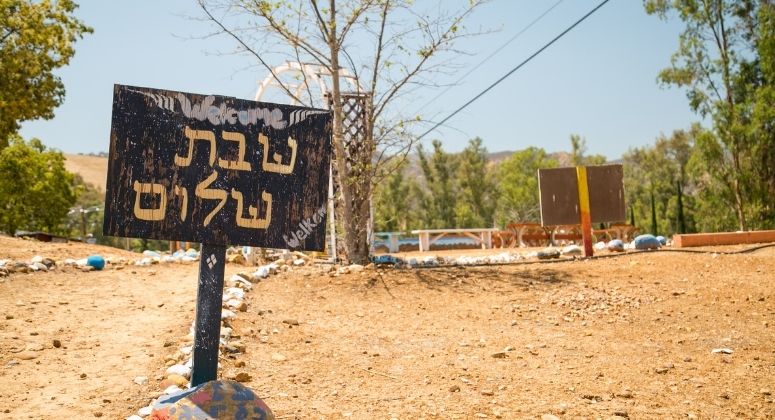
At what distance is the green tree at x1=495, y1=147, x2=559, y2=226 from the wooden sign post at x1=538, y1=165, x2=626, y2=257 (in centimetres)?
4431

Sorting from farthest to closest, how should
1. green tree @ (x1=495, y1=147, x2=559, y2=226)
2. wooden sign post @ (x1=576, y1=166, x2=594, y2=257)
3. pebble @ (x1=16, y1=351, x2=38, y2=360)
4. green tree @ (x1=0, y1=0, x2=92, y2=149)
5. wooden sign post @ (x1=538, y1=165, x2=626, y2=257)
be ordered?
green tree @ (x1=495, y1=147, x2=559, y2=226), green tree @ (x1=0, y1=0, x2=92, y2=149), wooden sign post @ (x1=538, y1=165, x2=626, y2=257), wooden sign post @ (x1=576, y1=166, x2=594, y2=257), pebble @ (x1=16, y1=351, x2=38, y2=360)

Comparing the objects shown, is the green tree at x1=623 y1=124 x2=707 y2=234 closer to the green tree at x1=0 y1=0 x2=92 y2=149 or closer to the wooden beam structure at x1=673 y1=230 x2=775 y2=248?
the wooden beam structure at x1=673 y1=230 x2=775 y2=248

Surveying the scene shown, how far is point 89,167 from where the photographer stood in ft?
458

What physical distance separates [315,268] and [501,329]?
416cm

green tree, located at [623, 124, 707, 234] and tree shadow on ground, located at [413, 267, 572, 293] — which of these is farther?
green tree, located at [623, 124, 707, 234]

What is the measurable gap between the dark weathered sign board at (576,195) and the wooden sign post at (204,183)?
755cm

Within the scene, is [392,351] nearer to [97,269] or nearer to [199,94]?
[199,94]

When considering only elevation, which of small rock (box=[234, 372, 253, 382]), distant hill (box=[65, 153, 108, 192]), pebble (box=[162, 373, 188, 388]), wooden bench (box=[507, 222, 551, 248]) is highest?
distant hill (box=[65, 153, 108, 192])

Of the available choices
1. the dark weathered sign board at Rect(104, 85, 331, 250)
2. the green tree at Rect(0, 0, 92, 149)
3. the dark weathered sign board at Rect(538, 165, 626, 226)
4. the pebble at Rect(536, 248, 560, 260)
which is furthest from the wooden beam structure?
the green tree at Rect(0, 0, 92, 149)

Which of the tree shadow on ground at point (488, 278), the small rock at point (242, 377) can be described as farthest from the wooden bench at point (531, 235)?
the small rock at point (242, 377)

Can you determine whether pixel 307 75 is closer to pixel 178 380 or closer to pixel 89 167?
pixel 178 380

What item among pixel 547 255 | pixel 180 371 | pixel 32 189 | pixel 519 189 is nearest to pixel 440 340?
pixel 180 371

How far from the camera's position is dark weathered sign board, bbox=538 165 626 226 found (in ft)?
32.5

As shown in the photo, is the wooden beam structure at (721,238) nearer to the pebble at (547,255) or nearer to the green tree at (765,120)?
the pebble at (547,255)
